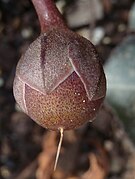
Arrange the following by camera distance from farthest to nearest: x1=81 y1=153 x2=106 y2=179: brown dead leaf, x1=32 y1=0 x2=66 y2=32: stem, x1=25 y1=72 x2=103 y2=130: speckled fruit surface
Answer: x1=81 y1=153 x2=106 y2=179: brown dead leaf, x1=32 y1=0 x2=66 y2=32: stem, x1=25 y1=72 x2=103 y2=130: speckled fruit surface

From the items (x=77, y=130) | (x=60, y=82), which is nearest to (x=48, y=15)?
(x=60, y=82)

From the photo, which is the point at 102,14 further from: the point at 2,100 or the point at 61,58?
the point at 61,58

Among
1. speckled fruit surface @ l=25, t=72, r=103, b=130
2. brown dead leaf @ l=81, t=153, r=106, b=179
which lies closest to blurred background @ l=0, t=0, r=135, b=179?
brown dead leaf @ l=81, t=153, r=106, b=179

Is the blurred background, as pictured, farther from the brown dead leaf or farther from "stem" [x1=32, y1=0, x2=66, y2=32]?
"stem" [x1=32, y1=0, x2=66, y2=32]

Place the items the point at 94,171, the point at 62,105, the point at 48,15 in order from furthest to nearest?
1. the point at 94,171
2. the point at 48,15
3. the point at 62,105

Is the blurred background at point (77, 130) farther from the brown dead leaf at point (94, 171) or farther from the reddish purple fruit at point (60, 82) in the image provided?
the reddish purple fruit at point (60, 82)

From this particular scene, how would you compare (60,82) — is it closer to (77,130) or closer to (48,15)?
(48,15)

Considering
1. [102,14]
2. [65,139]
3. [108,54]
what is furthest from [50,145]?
[102,14]
